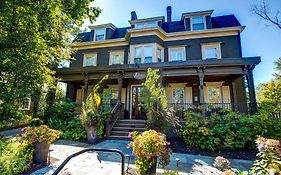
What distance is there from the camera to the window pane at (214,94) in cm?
1198

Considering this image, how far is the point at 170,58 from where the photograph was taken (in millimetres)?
12992

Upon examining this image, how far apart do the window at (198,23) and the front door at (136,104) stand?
20.9 ft

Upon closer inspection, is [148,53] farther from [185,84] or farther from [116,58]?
[185,84]

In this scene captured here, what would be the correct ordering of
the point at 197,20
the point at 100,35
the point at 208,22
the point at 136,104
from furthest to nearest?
the point at 100,35
the point at 197,20
the point at 208,22
the point at 136,104

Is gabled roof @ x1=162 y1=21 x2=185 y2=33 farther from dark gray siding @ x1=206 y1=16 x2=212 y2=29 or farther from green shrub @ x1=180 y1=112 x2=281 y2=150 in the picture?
green shrub @ x1=180 y1=112 x2=281 y2=150

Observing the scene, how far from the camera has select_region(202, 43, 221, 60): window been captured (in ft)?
40.4

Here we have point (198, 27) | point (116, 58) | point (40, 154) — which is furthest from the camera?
point (116, 58)

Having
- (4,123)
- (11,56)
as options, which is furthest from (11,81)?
(4,123)

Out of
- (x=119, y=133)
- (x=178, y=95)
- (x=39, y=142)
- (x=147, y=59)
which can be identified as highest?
(x=147, y=59)

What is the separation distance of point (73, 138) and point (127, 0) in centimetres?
745

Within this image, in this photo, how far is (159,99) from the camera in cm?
690

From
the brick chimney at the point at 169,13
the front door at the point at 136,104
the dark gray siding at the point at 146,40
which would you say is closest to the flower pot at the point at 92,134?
the front door at the point at 136,104

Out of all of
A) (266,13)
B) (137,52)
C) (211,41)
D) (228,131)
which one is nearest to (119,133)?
(228,131)

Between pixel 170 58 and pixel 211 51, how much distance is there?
298 centimetres
